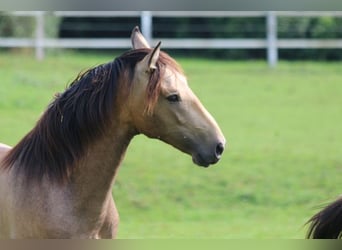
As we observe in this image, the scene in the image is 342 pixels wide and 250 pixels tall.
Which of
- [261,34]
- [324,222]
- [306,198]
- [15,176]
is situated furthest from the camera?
[261,34]

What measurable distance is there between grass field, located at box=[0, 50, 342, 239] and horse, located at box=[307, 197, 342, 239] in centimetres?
205

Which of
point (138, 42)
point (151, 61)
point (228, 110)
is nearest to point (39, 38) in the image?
point (228, 110)

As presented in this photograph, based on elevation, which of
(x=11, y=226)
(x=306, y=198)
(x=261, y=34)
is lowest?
(x=306, y=198)

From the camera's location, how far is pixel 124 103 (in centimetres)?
376

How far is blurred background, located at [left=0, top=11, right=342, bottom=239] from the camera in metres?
9.06

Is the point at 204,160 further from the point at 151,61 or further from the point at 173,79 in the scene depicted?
the point at 151,61

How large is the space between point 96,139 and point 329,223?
1.14m

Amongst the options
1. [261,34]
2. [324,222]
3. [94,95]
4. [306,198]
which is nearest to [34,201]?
[94,95]

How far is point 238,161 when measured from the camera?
419 inches

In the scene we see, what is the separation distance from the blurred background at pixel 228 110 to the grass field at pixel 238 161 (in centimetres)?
2

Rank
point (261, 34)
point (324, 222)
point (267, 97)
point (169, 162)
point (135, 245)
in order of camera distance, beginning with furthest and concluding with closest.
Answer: point (261, 34) < point (267, 97) < point (169, 162) < point (324, 222) < point (135, 245)

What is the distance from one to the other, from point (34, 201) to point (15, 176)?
0.20m

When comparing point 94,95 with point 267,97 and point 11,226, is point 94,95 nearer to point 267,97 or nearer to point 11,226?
point 11,226

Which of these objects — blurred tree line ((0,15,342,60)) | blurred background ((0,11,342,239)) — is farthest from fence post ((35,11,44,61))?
blurred tree line ((0,15,342,60))
